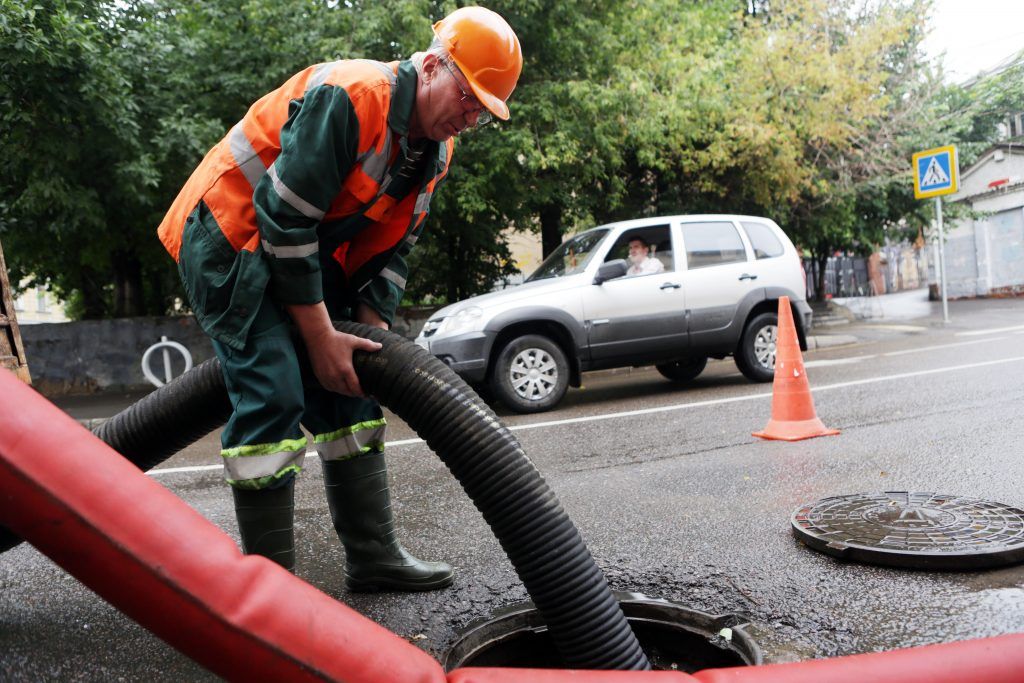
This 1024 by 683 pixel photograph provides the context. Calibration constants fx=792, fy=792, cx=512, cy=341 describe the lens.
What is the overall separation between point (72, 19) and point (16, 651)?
7.65 m

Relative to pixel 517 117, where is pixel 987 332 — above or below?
below

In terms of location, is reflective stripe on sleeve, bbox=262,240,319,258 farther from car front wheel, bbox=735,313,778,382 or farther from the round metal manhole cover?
car front wheel, bbox=735,313,778,382

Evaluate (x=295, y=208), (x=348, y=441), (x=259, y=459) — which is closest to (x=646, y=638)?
(x=348, y=441)

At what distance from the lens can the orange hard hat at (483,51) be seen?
2.28 meters

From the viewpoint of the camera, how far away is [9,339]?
533cm

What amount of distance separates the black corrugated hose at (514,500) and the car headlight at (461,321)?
503cm

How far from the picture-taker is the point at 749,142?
12.4m

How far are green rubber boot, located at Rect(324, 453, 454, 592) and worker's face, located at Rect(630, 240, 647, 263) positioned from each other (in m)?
5.80

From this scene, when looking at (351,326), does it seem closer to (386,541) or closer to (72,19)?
(386,541)

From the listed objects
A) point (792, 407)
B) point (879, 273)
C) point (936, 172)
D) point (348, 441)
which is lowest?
point (792, 407)

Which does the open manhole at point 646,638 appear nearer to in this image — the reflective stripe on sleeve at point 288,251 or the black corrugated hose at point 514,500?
the black corrugated hose at point 514,500

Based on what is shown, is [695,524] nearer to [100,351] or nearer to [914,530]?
[914,530]

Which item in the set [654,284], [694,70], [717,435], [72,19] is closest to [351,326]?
[717,435]

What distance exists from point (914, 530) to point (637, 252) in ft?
17.9
